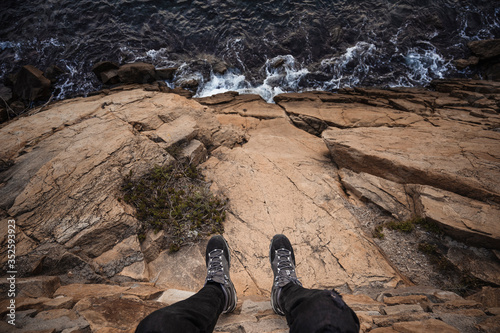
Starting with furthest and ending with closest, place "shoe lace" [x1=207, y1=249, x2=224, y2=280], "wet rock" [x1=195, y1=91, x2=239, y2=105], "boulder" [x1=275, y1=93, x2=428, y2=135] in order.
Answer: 1. "wet rock" [x1=195, y1=91, x2=239, y2=105]
2. "boulder" [x1=275, y1=93, x2=428, y2=135]
3. "shoe lace" [x1=207, y1=249, x2=224, y2=280]

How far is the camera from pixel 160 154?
660 centimetres

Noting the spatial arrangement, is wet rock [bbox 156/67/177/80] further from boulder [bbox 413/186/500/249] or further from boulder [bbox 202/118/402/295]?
boulder [bbox 413/186/500/249]

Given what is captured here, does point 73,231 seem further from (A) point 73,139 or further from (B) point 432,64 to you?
(B) point 432,64

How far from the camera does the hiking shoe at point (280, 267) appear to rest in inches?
140

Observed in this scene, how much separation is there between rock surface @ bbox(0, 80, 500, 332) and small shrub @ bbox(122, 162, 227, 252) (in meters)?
0.23

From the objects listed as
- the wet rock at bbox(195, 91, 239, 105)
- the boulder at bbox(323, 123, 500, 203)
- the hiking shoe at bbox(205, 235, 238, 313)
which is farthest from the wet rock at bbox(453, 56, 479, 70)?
the hiking shoe at bbox(205, 235, 238, 313)

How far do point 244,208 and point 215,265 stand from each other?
2.04m

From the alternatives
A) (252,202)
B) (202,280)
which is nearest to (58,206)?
(202,280)

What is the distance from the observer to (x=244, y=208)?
6.02m

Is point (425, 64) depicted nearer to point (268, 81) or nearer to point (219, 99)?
point (268, 81)

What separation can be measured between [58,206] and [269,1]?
68.2 feet

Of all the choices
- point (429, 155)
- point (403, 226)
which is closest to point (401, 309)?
point (403, 226)

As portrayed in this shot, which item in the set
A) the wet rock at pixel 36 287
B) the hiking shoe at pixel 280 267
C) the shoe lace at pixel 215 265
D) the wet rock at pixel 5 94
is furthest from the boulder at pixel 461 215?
the wet rock at pixel 5 94

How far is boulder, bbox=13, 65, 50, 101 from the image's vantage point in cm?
1321
